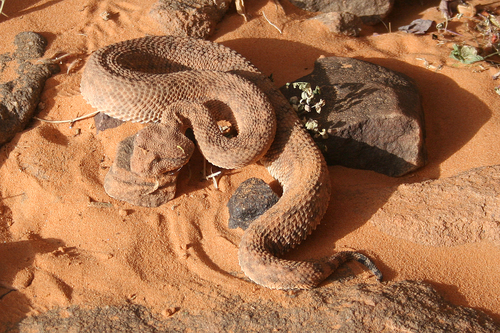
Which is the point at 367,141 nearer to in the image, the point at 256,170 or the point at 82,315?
the point at 256,170

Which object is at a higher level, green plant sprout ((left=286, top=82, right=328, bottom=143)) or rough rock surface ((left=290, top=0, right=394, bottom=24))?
rough rock surface ((left=290, top=0, right=394, bottom=24))

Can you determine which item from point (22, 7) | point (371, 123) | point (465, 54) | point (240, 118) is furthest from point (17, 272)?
point (465, 54)

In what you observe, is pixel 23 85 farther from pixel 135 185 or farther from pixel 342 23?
pixel 342 23

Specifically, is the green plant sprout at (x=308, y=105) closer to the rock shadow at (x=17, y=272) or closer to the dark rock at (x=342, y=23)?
the dark rock at (x=342, y=23)

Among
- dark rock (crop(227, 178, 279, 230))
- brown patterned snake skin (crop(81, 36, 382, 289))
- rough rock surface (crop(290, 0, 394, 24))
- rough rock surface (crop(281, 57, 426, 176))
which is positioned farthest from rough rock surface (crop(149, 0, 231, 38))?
dark rock (crop(227, 178, 279, 230))

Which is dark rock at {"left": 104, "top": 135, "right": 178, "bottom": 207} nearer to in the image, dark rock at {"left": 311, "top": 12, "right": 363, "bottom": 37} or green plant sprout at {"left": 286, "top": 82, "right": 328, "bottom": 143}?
green plant sprout at {"left": 286, "top": 82, "right": 328, "bottom": 143}

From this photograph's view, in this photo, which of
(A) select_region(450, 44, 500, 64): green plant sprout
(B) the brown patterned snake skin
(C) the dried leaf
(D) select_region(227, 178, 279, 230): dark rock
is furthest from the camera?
(C) the dried leaf
